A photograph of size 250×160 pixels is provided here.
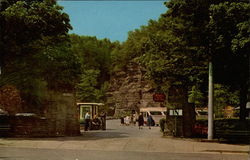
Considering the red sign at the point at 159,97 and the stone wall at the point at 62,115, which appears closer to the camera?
the stone wall at the point at 62,115

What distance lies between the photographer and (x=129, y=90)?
246 feet

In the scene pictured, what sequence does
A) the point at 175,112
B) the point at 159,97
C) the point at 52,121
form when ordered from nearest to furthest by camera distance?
1. the point at 175,112
2. the point at 52,121
3. the point at 159,97

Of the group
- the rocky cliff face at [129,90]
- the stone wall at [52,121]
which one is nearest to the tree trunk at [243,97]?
the stone wall at [52,121]

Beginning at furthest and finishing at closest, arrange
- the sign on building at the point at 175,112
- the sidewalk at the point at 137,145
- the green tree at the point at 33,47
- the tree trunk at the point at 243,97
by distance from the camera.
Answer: the tree trunk at the point at 243,97 < the sign on building at the point at 175,112 < the green tree at the point at 33,47 < the sidewalk at the point at 137,145

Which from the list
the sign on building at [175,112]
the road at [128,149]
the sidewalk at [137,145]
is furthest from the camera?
the sign on building at [175,112]

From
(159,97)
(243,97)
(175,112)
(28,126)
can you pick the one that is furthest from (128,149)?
(243,97)

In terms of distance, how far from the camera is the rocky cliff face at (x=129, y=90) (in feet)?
238

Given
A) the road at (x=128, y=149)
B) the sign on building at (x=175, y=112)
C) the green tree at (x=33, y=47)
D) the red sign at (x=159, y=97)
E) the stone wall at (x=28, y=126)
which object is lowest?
the road at (x=128, y=149)

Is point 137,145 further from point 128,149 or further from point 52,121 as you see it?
point 52,121

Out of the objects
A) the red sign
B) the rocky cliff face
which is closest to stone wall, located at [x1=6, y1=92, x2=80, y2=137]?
the red sign

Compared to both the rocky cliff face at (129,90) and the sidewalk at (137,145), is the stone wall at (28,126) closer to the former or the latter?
the sidewalk at (137,145)

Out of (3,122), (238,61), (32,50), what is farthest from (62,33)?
(238,61)

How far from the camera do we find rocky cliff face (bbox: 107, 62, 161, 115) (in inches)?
2859

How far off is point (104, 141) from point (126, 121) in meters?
26.7
